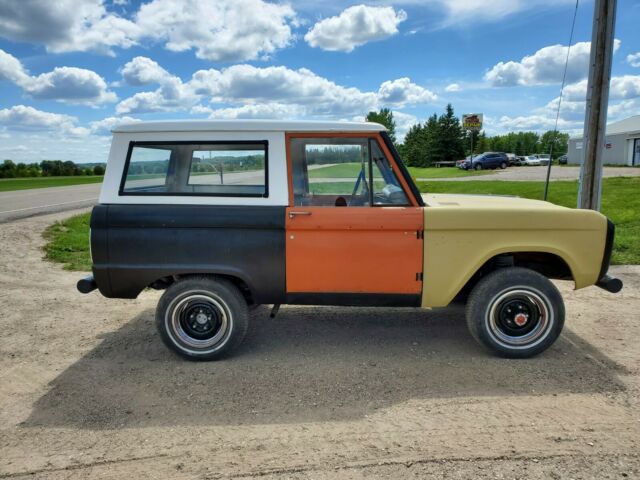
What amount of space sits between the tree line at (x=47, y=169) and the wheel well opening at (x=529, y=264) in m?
55.7

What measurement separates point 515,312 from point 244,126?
2.87 m

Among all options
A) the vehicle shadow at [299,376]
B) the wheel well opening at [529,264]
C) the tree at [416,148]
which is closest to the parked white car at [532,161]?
the tree at [416,148]

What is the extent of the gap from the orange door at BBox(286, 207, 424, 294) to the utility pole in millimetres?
5409

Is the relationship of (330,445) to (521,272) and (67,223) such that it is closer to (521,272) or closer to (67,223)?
(521,272)

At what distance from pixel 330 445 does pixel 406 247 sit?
5.75ft

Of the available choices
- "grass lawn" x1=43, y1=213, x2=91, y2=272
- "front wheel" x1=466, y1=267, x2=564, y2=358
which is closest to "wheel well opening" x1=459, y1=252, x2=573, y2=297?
"front wheel" x1=466, y1=267, x2=564, y2=358

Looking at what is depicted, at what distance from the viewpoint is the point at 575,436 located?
305 centimetres

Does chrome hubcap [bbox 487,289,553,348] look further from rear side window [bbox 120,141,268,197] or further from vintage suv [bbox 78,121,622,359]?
rear side window [bbox 120,141,268,197]

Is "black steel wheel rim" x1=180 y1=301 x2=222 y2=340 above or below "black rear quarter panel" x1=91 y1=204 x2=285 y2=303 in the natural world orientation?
below

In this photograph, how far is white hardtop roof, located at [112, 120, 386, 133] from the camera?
13.5 feet

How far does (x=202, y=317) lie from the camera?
4.29 m

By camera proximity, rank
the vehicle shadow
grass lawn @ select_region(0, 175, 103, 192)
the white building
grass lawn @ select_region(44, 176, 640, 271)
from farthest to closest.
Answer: the white building, grass lawn @ select_region(0, 175, 103, 192), grass lawn @ select_region(44, 176, 640, 271), the vehicle shadow

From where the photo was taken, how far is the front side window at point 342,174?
4133 millimetres

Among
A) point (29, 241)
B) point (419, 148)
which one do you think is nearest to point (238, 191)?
point (29, 241)
